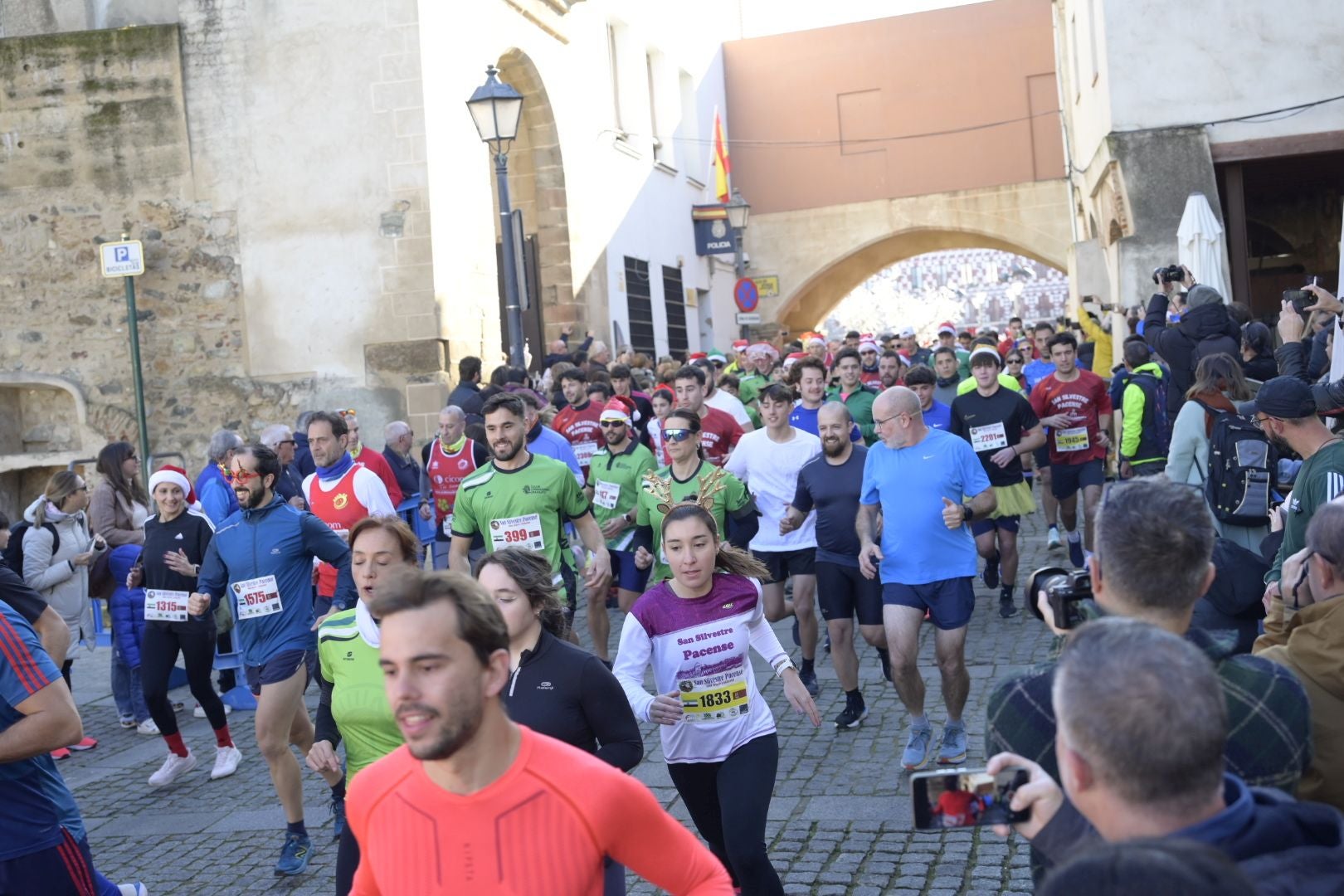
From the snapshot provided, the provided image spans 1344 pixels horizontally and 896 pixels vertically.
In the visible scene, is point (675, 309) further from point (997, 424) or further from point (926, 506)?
point (926, 506)

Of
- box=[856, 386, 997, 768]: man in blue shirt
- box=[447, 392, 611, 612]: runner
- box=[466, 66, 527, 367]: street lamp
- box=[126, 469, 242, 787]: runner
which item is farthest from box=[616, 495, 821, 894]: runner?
box=[466, 66, 527, 367]: street lamp

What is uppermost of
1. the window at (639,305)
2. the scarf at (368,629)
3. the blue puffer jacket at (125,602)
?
the window at (639,305)

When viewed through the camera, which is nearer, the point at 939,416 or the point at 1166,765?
the point at 1166,765

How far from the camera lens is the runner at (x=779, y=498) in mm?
8938

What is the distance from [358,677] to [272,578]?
244 centimetres

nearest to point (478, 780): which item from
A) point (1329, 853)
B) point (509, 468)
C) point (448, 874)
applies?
point (448, 874)

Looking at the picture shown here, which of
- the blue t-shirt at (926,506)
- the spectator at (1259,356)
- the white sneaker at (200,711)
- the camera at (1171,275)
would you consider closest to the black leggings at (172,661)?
the white sneaker at (200,711)

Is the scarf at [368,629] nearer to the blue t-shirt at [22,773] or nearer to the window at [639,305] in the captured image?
the blue t-shirt at [22,773]

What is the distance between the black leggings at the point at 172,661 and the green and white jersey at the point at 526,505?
162 cm

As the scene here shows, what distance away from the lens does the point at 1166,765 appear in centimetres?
204

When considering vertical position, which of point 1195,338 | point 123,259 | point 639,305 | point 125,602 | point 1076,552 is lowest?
point 1076,552

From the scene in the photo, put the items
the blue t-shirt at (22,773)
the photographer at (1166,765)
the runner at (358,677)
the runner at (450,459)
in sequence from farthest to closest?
the runner at (450,459) → the runner at (358,677) → the blue t-shirt at (22,773) → the photographer at (1166,765)

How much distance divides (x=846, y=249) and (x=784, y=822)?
30419 millimetres

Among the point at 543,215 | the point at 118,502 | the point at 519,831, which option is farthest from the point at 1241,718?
the point at 543,215
